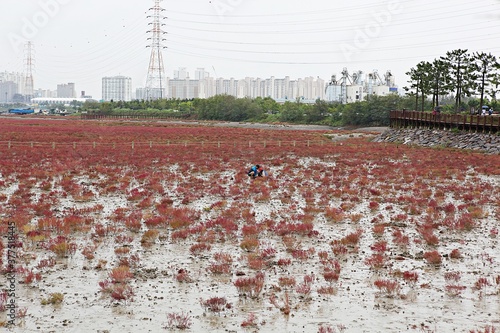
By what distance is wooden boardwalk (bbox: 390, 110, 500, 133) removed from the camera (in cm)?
5972

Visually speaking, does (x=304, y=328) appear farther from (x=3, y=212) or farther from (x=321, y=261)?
(x=3, y=212)

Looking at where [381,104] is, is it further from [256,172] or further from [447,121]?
[256,172]

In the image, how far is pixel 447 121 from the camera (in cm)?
6862

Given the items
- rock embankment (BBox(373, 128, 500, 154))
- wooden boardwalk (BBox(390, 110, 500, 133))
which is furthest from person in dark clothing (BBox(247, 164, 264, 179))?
wooden boardwalk (BBox(390, 110, 500, 133))

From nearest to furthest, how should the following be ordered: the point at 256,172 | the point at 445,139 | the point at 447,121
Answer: the point at 256,172
the point at 445,139
the point at 447,121

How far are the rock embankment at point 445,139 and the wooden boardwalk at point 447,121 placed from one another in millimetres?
887

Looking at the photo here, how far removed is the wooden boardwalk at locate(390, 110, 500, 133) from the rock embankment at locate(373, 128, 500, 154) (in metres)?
0.89

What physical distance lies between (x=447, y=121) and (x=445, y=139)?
3957 millimetres

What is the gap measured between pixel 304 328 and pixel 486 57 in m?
68.1

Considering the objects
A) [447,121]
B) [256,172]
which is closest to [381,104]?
[447,121]

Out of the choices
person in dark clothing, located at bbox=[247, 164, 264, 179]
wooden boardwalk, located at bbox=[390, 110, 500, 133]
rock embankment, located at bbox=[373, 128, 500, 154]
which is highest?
wooden boardwalk, located at bbox=[390, 110, 500, 133]

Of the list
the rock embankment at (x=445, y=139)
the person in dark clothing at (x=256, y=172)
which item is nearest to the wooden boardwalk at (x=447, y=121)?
the rock embankment at (x=445, y=139)

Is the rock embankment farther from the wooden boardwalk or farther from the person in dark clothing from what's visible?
the person in dark clothing

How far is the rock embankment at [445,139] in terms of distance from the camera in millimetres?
57719
